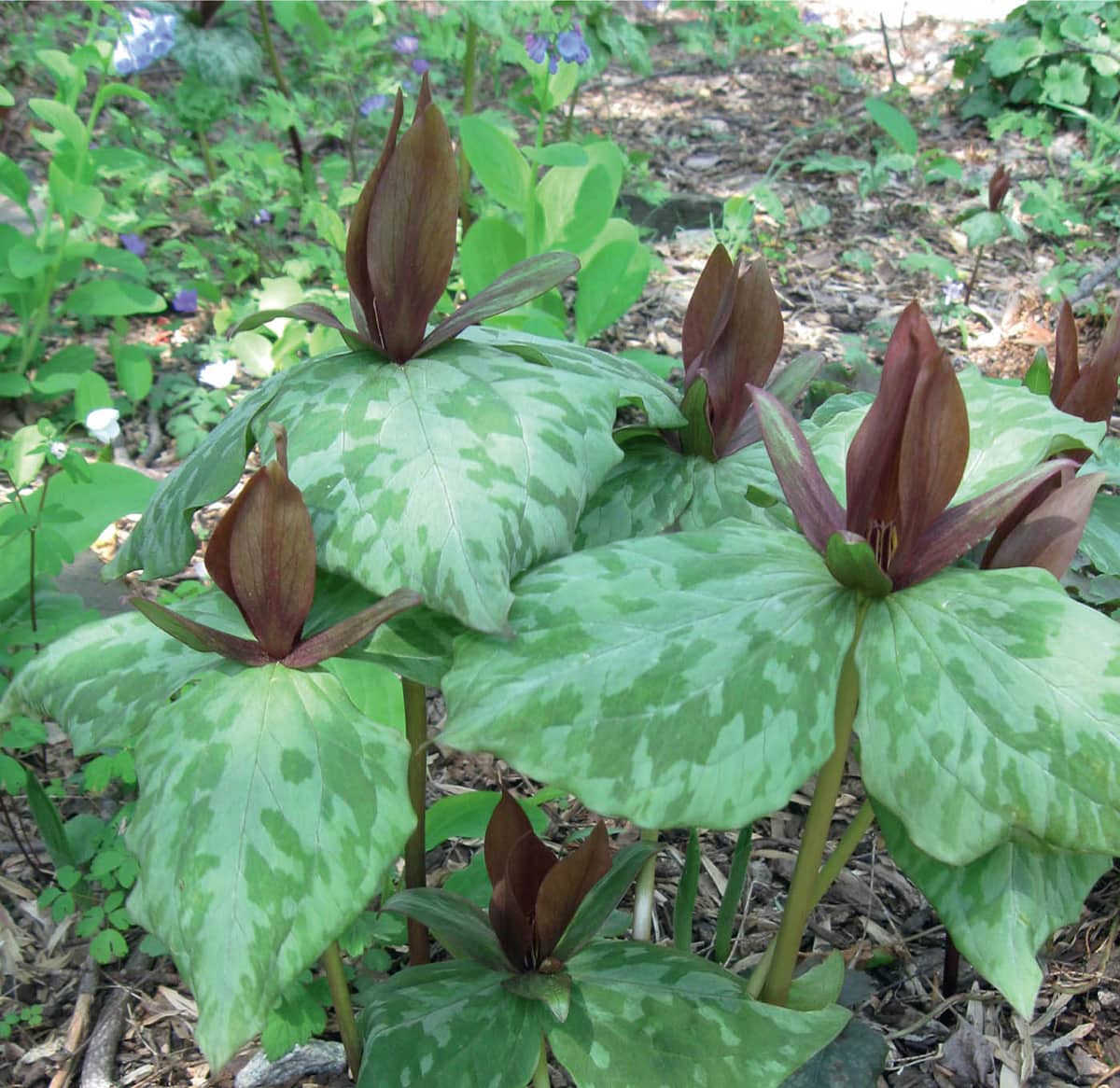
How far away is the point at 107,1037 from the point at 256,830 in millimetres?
1016

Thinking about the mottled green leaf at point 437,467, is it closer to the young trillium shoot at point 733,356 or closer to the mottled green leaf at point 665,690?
the mottled green leaf at point 665,690

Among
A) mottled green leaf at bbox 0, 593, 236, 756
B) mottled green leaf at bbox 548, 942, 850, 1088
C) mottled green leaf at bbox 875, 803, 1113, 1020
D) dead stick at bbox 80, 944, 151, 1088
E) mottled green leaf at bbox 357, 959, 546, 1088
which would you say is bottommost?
dead stick at bbox 80, 944, 151, 1088

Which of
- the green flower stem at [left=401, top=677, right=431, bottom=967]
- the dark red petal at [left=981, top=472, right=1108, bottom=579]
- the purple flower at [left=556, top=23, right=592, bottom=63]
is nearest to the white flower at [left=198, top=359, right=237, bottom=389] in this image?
the purple flower at [left=556, top=23, right=592, bottom=63]

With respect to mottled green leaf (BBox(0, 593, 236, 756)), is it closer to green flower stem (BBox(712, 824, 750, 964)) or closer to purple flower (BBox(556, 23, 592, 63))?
green flower stem (BBox(712, 824, 750, 964))

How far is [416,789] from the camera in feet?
3.56

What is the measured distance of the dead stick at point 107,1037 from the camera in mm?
1459

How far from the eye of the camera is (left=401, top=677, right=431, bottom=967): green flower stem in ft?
3.43

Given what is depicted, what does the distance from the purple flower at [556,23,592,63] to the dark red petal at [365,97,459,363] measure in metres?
2.34

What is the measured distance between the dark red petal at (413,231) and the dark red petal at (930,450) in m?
0.41

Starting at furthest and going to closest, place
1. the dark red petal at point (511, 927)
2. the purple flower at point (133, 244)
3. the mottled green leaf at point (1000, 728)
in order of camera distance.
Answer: the purple flower at point (133, 244), the dark red petal at point (511, 927), the mottled green leaf at point (1000, 728)

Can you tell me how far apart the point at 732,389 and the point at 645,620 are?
41 centimetres

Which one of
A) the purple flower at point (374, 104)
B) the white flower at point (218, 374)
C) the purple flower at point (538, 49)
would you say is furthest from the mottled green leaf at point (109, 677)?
the purple flower at point (374, 104)

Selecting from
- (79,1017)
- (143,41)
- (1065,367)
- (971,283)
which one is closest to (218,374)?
(79,1017)

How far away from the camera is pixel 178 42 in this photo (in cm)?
396
